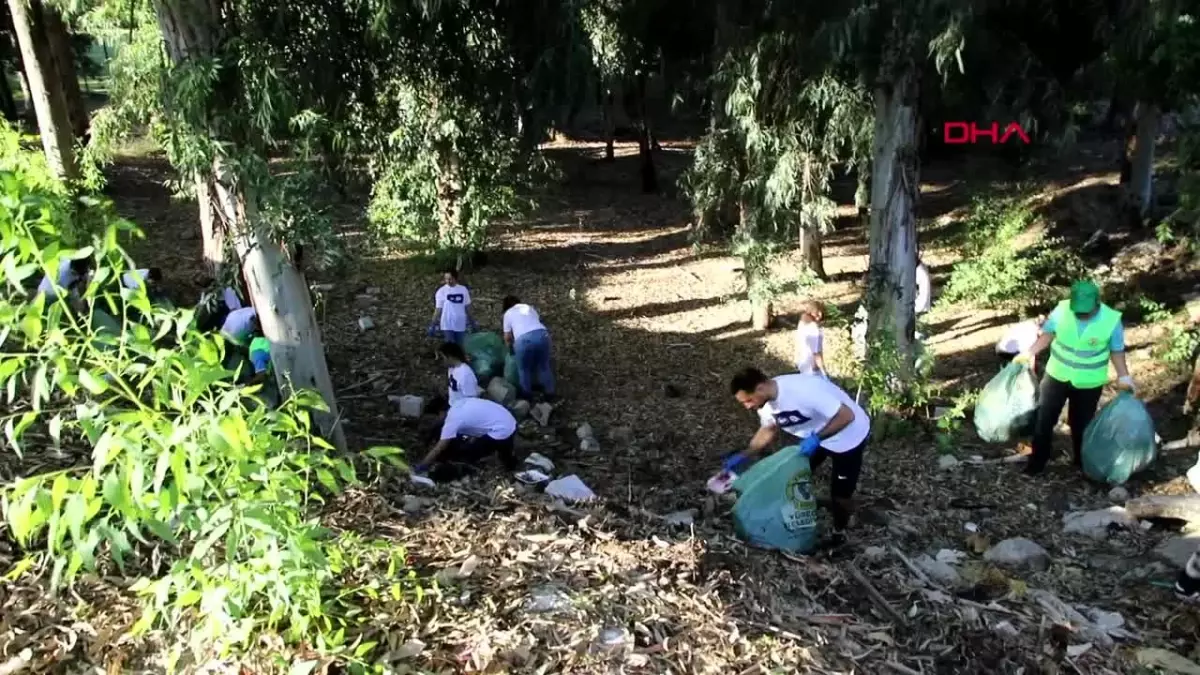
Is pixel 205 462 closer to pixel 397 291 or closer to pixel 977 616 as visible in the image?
pixel 977 616

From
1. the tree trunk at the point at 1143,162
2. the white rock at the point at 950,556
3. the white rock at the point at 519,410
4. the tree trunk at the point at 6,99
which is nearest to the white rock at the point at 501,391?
the white rock at the point at 519,410

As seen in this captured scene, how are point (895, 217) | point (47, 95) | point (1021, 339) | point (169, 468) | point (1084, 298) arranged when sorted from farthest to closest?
point (47, 95)
point (1021, 339)
point (895, 217)
point (1084, 298)
point (169, 468)

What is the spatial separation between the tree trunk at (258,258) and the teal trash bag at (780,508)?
2.15 meters

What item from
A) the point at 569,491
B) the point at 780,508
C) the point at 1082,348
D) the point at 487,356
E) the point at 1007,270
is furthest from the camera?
the point at 1007,270

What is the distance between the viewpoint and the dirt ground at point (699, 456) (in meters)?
3.29

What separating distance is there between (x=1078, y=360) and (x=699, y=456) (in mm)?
2744

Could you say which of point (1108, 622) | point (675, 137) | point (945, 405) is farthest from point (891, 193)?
point (675, 137)

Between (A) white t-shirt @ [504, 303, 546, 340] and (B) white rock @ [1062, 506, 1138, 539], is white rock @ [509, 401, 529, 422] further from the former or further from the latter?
(B) white rock @ [1062, 506, 1138, 539]

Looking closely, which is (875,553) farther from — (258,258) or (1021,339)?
(258,258)

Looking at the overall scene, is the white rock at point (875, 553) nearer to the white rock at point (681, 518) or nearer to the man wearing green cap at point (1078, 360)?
the white rock at point (681, 518)

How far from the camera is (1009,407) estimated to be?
21.5 ft

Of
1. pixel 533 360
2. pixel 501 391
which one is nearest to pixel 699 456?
pixel 533 360

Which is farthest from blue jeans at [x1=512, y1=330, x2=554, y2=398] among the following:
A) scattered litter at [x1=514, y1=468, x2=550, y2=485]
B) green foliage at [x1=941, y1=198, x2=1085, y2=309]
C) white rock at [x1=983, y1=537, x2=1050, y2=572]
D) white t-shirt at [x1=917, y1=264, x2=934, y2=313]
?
green foliage at [x1=941, y1=198, x2=1085, y2=309]

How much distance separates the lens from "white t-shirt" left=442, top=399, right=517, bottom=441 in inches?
234
